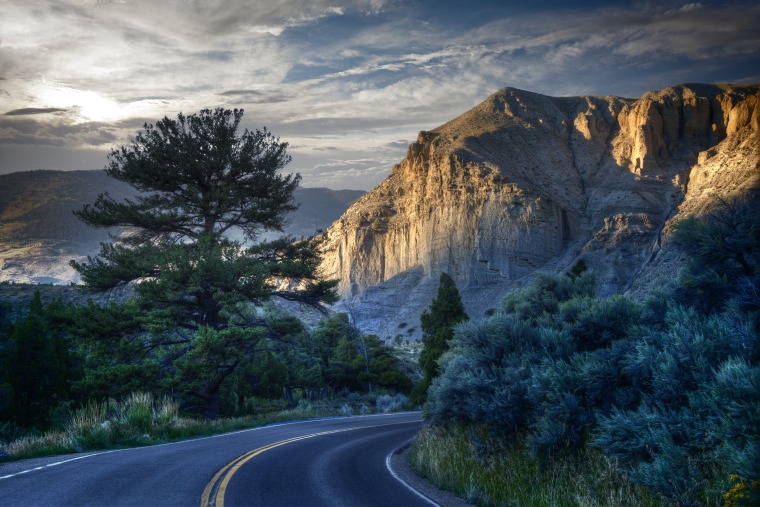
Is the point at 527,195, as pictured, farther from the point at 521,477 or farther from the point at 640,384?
the point at 640,384

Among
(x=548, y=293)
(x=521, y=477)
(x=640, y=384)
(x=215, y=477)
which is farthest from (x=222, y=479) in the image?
(x=548, y=293)

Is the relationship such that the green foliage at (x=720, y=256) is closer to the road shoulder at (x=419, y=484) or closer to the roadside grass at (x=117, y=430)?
the road shoulder at (x=419, y=484)

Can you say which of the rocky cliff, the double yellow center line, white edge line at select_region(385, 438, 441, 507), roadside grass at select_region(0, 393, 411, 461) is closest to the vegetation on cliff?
white edge line at select_region(385, 438, 441, 507)

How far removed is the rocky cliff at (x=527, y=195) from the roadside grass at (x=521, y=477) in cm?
6652

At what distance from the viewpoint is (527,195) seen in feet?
286

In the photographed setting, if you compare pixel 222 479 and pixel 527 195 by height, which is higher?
pixel 527 195

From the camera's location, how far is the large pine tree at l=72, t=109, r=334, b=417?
73.2 feet

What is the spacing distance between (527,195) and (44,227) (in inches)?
5328

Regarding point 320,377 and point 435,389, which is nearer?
point 435,389

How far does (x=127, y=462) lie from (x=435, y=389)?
7149mm

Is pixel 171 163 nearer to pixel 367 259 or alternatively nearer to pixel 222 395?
pixel 222 395

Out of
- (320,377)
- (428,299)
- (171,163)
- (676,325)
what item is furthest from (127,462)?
(428,299)

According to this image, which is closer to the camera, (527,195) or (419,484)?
(419,484)

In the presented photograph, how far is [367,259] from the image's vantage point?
96.6 metres
